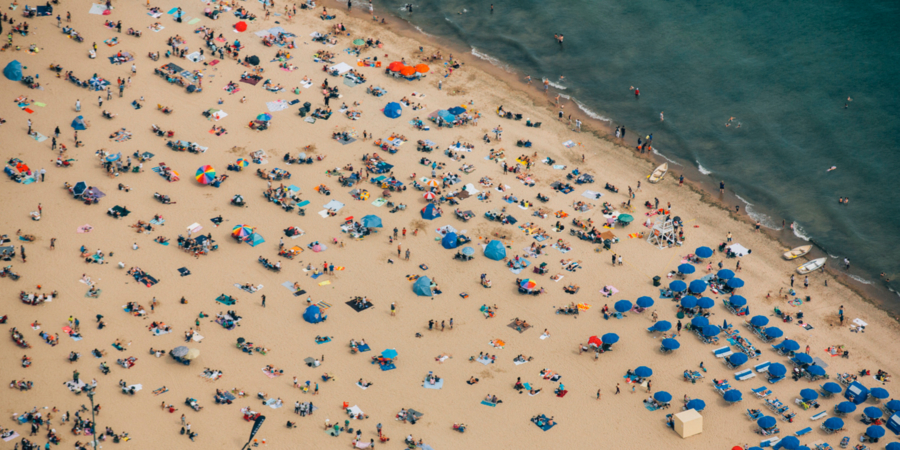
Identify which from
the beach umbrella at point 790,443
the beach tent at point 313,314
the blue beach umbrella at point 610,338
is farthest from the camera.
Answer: the beach tent at point 313,314

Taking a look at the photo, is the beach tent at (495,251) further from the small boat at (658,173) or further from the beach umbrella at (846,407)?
the beach umbrella at (846,407)

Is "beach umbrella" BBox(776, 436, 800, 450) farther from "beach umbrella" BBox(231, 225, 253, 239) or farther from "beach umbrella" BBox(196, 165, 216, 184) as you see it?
"beach umbrella" BBox(196, 165, 216, 184)

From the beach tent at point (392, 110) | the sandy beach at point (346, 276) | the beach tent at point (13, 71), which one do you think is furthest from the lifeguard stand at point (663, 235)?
the beach tent at point (13, 71)

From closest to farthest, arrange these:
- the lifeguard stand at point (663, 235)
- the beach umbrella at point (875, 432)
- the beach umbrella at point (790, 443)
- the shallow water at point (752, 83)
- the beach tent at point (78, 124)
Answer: the beach umbrella at point (790, 443) → the beach umbrella at point (875, 432) → the lifeguard stand at point (663, 235) → the beach tent at point (78, 124) → the shallow water at point (752, 83)

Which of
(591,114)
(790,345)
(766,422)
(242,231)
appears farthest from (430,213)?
(766,422)

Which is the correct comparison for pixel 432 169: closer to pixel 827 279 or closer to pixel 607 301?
pixel 607 301

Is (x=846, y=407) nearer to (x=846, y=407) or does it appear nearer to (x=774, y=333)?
(x=846, y=407)
